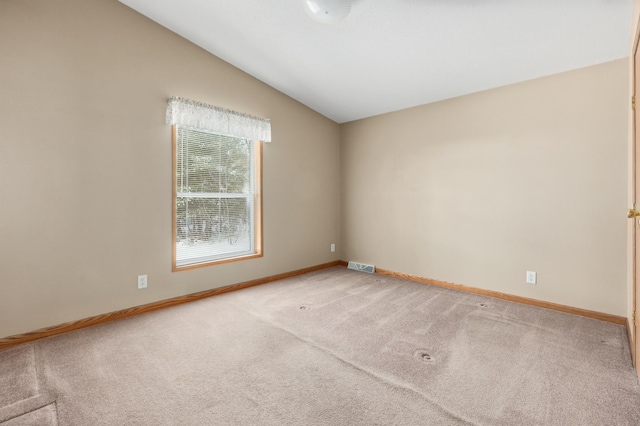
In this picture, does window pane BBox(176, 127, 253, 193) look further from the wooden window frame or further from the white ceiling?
the white ceiling

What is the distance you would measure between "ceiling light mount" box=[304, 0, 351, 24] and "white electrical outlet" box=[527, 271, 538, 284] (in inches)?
117

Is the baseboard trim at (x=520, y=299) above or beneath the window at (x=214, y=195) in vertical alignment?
beneath

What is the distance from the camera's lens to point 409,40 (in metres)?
2.69

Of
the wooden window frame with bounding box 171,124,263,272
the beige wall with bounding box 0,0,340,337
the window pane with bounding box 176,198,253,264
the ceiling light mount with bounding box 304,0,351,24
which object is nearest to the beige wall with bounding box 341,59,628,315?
the wooden window frame with bounding box 171,124,263,272

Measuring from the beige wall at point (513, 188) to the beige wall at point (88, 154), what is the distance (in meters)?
2.25

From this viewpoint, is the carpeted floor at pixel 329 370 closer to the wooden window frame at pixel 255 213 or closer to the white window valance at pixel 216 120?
the wooden window frame at pixel 255 213

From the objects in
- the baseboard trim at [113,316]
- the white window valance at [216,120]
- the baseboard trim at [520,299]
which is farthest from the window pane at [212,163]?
the baseboard trim at [520,299]

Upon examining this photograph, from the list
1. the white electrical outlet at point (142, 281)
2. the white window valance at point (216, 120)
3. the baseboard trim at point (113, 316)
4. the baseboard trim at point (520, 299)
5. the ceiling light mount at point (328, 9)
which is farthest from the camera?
the white window valance at point (216, 120)

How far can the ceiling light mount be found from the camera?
220 cm

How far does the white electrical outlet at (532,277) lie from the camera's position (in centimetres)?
309

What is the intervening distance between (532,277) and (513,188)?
3.02 ft

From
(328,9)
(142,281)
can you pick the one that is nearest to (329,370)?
(142,281)

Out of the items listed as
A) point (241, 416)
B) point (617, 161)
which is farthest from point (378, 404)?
point (617, 161)

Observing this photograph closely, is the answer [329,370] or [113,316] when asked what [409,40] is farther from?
[113,316]
